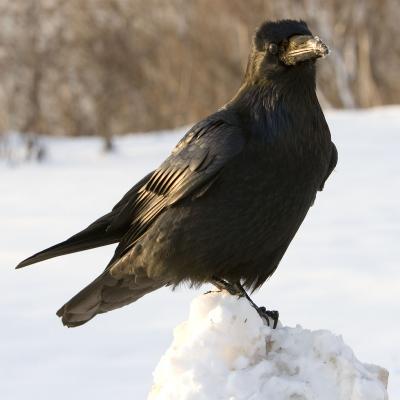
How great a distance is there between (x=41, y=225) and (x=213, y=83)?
14354 mm

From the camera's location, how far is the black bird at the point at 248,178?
3.16 meters

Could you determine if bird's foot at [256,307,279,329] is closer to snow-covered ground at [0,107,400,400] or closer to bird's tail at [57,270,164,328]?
bird's tail at [57,270,164,328]

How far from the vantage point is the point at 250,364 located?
2.85 m

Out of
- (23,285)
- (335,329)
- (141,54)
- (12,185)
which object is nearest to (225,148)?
(335,329)

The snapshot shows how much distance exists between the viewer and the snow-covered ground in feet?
14.3

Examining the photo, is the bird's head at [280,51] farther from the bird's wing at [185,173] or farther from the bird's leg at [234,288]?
the bird's leg at [234,288]

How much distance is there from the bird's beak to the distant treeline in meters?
10.3

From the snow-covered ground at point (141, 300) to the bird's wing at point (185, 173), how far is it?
92 centimetres

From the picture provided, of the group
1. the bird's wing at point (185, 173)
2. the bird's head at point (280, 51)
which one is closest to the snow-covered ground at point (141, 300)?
the bird's wing at point (185, 173)

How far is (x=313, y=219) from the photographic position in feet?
27.4

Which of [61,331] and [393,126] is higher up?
[61,331]

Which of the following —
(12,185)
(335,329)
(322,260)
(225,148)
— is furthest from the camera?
(12,185)

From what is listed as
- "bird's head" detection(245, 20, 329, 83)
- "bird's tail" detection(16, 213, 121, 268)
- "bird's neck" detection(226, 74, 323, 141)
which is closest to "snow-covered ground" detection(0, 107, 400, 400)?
"bird's tail" detection(16, 213, 121, 268)

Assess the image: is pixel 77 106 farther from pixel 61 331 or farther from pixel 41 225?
pixel 61 331
